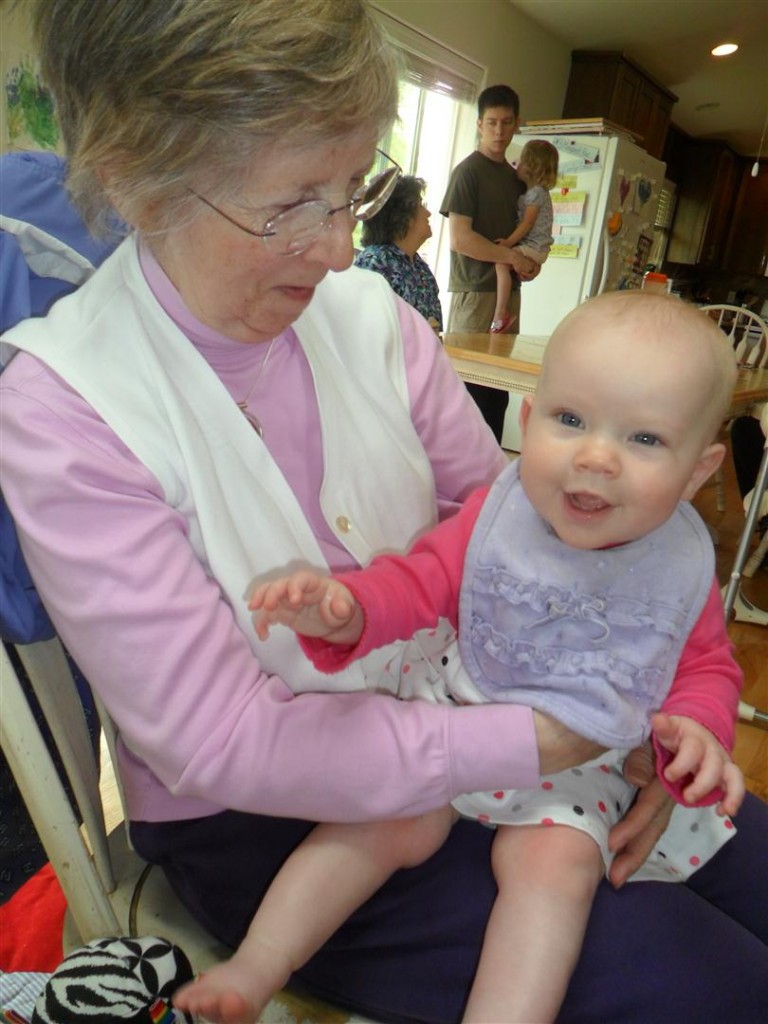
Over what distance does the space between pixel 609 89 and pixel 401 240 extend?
350 cm

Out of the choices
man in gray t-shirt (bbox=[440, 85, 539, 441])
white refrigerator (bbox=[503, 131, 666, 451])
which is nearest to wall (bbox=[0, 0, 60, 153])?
man in gray t-shirt (bbox=[440, 85, 539, 441])

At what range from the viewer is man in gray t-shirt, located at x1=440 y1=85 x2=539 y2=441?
3.73 m

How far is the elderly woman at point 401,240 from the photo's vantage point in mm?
2826

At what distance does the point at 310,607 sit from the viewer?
27.3 inches

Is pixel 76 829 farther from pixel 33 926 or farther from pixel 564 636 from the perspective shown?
pixel 33 926

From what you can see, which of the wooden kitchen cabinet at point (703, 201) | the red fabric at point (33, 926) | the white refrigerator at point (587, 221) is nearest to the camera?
the red fabric at point (33, 926)

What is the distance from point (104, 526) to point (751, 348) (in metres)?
4.15

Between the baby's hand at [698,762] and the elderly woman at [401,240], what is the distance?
236cm

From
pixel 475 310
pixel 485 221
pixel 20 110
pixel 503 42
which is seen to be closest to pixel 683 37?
pixel 503 42

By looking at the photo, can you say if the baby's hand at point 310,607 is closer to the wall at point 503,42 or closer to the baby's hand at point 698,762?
the baby's hand at point 698,762

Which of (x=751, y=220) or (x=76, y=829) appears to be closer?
(x=76, y=829)

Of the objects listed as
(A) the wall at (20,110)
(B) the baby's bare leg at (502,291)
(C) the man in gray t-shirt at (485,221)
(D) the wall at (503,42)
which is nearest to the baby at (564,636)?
(A) the wall at (20,110)

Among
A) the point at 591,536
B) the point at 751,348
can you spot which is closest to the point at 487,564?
the point at 591,536

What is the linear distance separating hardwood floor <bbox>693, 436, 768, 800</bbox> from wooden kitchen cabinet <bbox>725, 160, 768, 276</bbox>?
17.8ft
